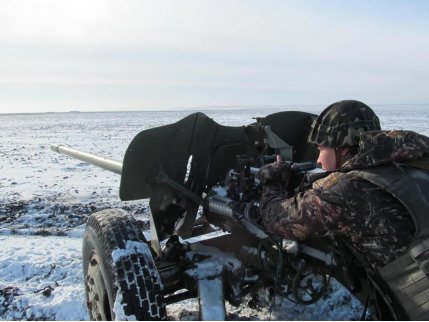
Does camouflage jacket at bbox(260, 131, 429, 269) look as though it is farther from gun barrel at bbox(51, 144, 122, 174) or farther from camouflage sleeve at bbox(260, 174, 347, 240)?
gun barrel at bbox(51, 144, 122, 174)

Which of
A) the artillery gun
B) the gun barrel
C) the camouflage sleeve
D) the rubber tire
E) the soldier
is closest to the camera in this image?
the soldier

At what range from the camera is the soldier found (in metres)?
1.97

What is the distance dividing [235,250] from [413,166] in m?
1.91

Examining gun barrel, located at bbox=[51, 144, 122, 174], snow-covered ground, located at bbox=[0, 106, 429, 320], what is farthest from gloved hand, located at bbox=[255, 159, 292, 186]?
gun barrel, located at bbox=[51, 144, 122, 174]

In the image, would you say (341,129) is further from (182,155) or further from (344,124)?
(182,155)

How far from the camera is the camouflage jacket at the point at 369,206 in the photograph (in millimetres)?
2018

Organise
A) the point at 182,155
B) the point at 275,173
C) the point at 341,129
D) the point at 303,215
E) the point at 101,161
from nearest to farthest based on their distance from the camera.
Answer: the point at 303,215 → the point at 341,129 → the point at 275,173 → the point at 182,155 → the point at 101,161

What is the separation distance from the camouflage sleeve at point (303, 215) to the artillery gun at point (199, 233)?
1.04 feet

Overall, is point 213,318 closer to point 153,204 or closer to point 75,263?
point 153,204

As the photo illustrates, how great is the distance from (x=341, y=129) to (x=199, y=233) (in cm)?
212

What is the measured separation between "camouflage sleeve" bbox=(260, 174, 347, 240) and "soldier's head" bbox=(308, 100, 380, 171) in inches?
11.7

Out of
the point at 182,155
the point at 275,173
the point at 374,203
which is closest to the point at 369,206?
the point at 374,203

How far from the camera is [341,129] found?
248cm

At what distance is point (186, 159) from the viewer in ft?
11.9
